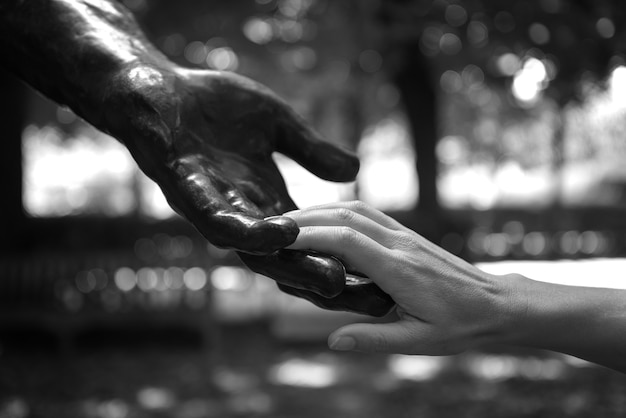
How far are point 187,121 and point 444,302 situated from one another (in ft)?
2.74

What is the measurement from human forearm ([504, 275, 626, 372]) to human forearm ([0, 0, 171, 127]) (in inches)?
48.9

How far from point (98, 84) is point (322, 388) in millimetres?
5550

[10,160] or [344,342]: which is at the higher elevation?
[344,342]

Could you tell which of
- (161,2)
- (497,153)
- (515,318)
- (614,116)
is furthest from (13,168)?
(497,153)

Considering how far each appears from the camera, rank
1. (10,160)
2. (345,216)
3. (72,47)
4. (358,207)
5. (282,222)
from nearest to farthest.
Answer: (282,222), (345,216), (358,207), (72,47), (10,160)

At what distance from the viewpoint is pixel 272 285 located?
39.4 ft

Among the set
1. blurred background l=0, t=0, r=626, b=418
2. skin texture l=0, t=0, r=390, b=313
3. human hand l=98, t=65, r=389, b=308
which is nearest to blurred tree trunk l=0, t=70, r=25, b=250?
blurred background l=0, t=0, r=626, b=418

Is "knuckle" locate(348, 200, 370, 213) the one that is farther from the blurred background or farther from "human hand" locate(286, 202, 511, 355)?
the blurred background

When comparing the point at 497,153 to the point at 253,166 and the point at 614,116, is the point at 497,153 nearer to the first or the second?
the point at 614,116

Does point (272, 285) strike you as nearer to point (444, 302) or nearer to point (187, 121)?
point (187, 121)

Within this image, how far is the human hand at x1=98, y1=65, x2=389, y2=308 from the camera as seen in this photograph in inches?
68.0

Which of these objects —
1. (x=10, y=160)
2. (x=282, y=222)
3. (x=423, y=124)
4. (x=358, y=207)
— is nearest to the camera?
(x=282, y=222)

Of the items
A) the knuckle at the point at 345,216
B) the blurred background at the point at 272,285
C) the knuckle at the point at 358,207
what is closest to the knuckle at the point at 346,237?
the knuckle at the point at 345,216

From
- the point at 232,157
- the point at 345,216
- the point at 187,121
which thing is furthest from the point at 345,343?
the point at 187,121
